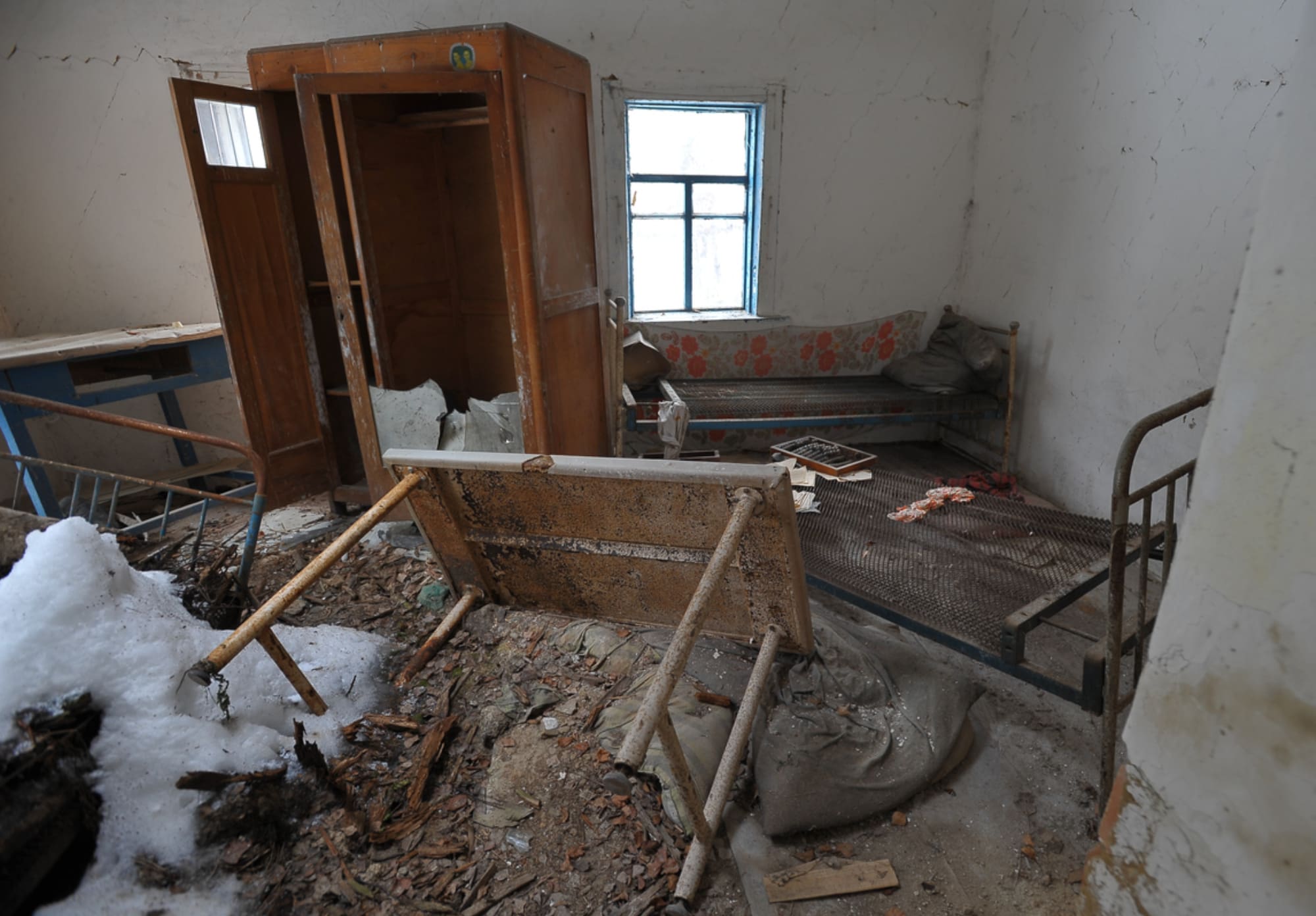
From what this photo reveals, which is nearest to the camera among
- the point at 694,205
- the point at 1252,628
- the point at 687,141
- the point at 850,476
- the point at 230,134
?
the point at 1252,628

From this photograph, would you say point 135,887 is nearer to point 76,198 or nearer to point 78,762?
point 78,762

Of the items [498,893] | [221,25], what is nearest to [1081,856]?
[498,893]

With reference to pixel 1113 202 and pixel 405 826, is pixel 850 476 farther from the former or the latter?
pixel 405 826

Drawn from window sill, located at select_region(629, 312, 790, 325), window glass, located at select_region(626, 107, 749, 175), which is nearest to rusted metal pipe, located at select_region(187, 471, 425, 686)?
window sill, located at select_region(629, 312, 790, 325)

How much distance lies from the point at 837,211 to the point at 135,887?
19.5ft

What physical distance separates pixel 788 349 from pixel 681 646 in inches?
191

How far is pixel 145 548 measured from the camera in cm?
311

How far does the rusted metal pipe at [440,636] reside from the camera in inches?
113

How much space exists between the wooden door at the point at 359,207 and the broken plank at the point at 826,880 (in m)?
2.56

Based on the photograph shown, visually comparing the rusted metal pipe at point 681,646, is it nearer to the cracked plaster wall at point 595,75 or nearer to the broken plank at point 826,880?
the broken plank at point 826,880

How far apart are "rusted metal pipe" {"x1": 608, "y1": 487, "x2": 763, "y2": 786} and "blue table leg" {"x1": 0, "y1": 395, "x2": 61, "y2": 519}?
3594 millimetres

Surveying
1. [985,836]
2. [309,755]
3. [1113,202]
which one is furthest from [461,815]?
[1113,202]

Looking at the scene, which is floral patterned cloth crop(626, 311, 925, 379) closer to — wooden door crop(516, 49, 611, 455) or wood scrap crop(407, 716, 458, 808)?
wooden door crop(516, 49, 611, 455)

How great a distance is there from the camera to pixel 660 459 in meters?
3.44
